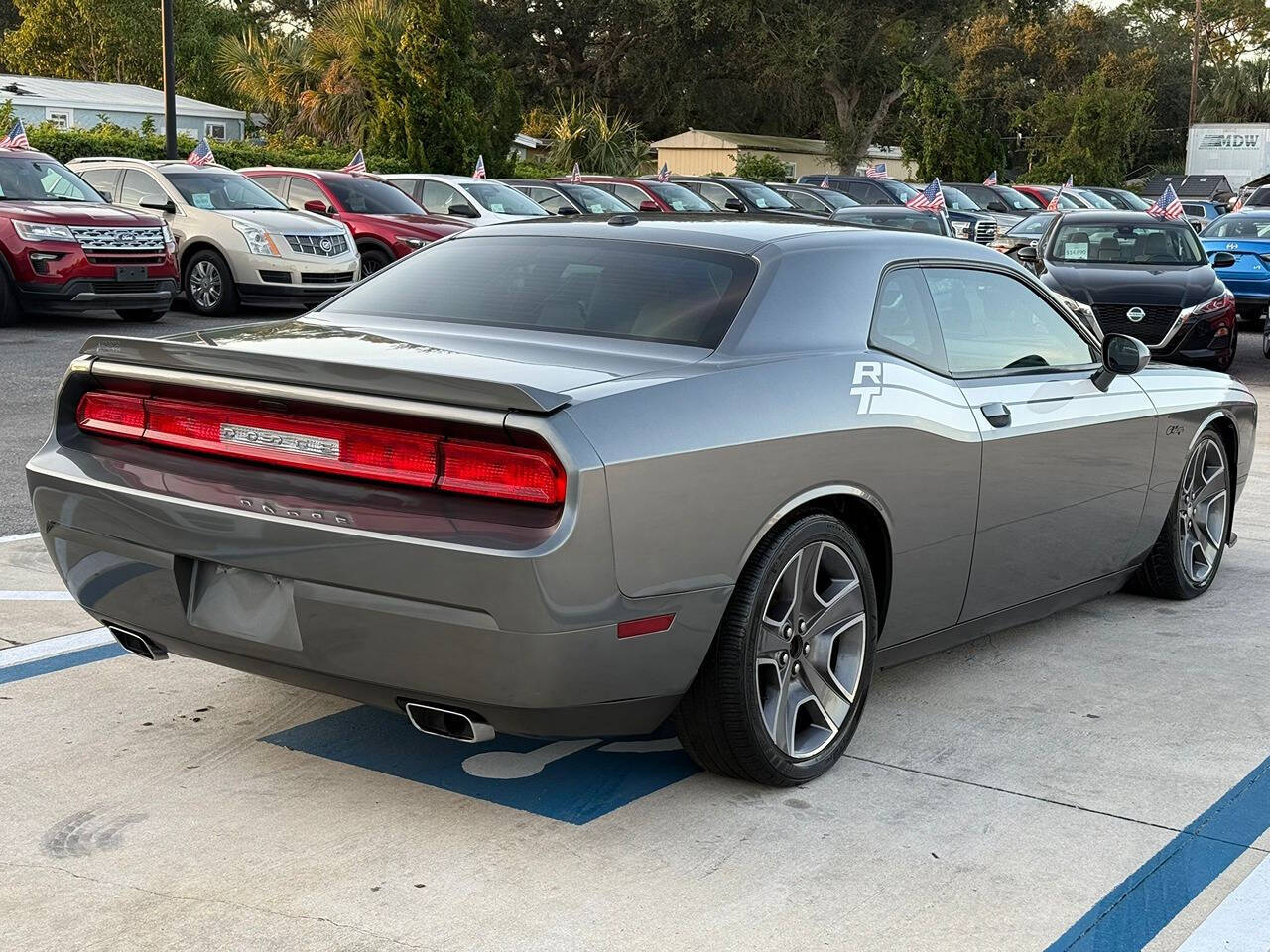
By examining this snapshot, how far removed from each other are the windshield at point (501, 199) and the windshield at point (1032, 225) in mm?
8544

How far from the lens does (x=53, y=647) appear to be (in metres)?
5.40

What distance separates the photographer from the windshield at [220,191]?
1791 cm

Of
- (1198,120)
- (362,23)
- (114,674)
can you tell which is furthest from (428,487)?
(1198,120)

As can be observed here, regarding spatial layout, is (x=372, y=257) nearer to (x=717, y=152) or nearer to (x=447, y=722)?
(x=447, y=722)

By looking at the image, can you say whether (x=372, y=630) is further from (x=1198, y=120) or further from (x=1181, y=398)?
(x=1198, y=120)

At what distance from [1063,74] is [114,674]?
73071 mm

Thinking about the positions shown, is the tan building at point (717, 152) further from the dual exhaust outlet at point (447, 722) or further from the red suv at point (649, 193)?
the dual exhaust outlet at point (447, 722)

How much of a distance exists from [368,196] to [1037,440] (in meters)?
16.0

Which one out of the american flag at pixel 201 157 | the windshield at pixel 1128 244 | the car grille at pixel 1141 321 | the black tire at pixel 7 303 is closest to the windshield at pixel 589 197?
the american flag at pixel 201 157

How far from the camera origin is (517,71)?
202 ft

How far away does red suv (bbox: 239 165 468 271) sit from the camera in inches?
771

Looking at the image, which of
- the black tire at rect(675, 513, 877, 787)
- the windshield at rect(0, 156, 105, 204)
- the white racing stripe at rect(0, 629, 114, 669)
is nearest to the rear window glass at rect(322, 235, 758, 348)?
the black tire at rect(675, 513, 877, 787)

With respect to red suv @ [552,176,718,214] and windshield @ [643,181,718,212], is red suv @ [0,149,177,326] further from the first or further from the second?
windshield @ [643,181,718,212]

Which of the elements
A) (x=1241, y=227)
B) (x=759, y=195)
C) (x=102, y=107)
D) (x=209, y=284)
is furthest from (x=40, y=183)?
(x=102, y=107)
